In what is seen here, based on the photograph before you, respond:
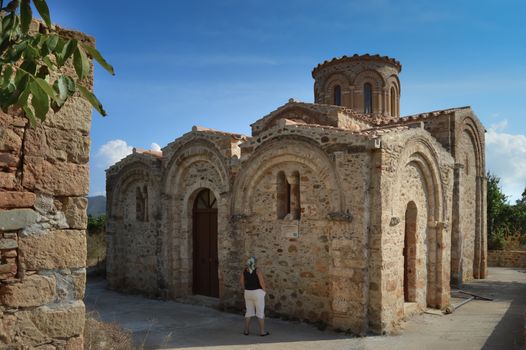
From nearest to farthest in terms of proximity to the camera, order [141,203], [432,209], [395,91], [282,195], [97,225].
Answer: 1. [282,195]
2. [432,209]
3. [141,203]
4. [395,91]
5. [97,225]

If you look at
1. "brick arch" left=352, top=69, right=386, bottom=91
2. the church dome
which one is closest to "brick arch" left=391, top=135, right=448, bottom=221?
the church dome

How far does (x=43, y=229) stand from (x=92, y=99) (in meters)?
1.36

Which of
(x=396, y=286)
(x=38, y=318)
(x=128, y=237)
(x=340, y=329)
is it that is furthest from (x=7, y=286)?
(x=128, y=237)

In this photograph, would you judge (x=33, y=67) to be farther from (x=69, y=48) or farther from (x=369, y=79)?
(x=369, y=79)

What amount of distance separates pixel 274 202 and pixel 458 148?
8.14m

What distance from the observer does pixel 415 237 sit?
10359 mm

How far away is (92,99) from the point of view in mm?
2186

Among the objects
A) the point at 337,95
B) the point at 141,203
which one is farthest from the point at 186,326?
the point at 337,95

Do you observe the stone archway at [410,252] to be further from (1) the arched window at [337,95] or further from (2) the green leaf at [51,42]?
(1) the arched window at [337,95]

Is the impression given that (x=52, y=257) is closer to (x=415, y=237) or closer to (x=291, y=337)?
(x=291, y=337)

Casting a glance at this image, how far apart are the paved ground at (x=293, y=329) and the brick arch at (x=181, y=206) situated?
88 centimetres

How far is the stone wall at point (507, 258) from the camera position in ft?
66.6

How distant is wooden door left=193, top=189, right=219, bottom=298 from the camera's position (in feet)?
38.8

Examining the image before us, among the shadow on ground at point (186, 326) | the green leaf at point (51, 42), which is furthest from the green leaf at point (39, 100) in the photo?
the shadow on ground at point (186, 326)
